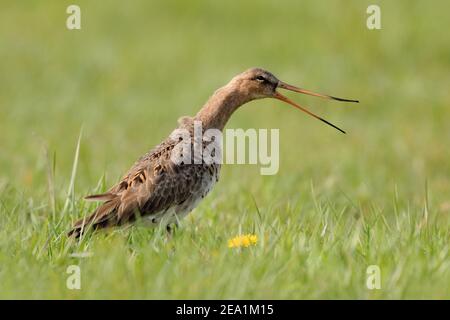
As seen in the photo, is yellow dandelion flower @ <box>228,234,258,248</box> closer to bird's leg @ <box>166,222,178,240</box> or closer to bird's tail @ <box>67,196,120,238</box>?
bird's leg @ <box>166,222,178,240</box>

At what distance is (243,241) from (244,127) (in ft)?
20.3

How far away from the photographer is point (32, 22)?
1617cm

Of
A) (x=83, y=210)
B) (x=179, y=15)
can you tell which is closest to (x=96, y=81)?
(x=179, y=15)

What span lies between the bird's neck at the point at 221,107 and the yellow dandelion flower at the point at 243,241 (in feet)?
3.18

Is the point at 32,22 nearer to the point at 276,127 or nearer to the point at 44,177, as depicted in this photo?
the point at 276,127

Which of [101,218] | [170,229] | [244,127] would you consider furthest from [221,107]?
[244,127]

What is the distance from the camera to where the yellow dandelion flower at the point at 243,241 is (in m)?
4.77

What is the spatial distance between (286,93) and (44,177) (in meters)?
4.56

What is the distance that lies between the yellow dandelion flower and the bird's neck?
3.18ft

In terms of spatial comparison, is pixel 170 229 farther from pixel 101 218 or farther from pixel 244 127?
pixel 244 127

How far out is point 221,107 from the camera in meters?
5.66

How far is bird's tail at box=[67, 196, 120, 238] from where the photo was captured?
196 inches

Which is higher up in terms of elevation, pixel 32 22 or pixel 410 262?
pixel 32 22

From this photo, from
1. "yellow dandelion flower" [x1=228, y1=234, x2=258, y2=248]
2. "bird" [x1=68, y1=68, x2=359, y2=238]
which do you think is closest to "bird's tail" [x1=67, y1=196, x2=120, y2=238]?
"bird" [x1=68, y1=68, x2=359, y2=238]
